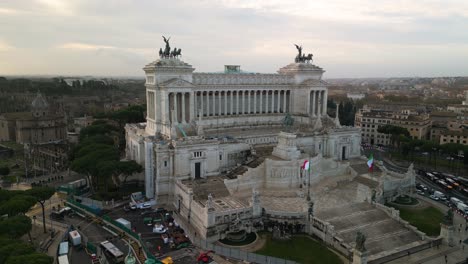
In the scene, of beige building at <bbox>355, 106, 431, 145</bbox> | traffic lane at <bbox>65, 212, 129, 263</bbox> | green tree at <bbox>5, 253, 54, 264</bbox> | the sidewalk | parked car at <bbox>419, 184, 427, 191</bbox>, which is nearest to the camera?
green tree at <bbox>5, 253, 54, 264</bbox>

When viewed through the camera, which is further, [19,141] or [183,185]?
[19,141]

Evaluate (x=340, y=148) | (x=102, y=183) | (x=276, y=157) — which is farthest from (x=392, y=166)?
(x=102, y=183)

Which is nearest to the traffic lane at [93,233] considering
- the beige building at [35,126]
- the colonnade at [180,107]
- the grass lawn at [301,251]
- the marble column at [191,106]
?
the grass lawn at [301,251]

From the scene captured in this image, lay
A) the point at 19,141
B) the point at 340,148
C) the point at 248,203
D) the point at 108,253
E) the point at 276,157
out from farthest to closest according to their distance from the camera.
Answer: the point at 19,141, the point at 340,148, the point at 276,157, the point at 248,203, the point at 108,253

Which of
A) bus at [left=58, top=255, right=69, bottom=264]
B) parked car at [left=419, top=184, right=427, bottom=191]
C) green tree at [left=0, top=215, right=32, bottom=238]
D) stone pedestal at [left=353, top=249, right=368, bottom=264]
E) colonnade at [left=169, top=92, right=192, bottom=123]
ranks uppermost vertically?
colonnade at [left=169, top=92, right=192, bottom=123]

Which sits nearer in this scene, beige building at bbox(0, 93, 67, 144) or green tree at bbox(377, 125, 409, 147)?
green tree at bbox(377, 125, 409, 147)

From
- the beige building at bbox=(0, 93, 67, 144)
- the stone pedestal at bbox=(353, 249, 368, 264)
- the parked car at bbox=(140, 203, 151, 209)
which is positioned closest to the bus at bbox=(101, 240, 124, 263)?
the parked car at bbox=(140, 203, 151, 209)

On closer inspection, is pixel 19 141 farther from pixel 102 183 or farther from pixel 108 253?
pixel 108 253

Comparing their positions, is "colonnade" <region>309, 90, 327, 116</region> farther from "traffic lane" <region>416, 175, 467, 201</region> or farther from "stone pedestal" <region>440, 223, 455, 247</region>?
"stone pedestal" <region>440, 223, 455, 247</region>
